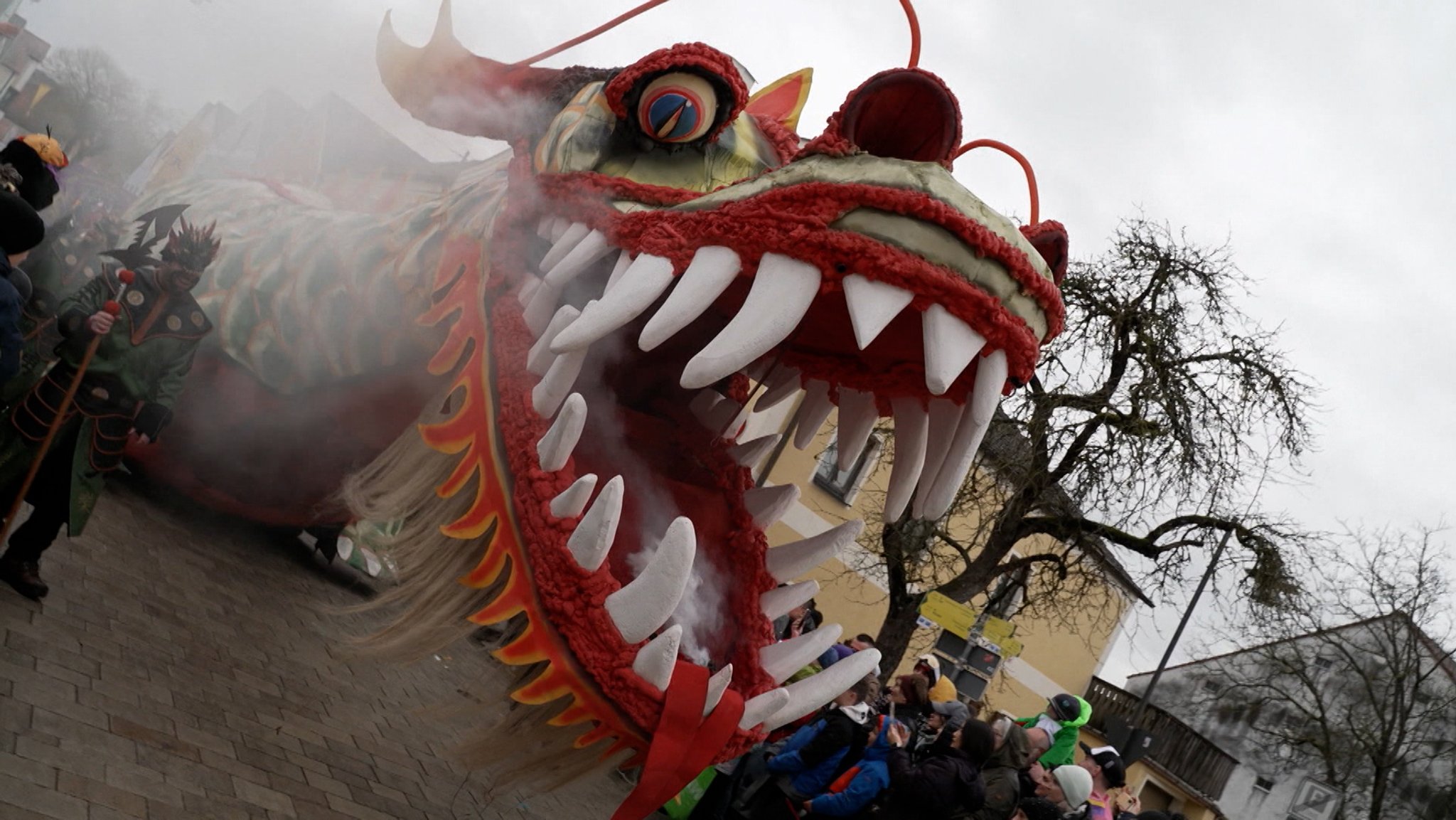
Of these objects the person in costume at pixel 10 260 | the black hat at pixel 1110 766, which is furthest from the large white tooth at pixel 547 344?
the black hat at pixel 1110 766

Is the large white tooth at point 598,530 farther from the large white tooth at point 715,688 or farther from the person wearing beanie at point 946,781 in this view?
the person wearing beanie at point 946,781

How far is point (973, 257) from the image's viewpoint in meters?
2.12

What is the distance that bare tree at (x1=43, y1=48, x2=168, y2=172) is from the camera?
23.0ft

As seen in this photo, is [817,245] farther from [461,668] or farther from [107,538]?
[461,668]

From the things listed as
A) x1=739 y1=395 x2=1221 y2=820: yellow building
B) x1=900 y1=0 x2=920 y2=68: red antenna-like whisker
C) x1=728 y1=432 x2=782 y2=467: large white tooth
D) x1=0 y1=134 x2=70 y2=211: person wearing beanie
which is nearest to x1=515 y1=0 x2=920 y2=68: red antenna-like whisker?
x1=900 y1=0 x2=920 y2=68: red antenna-like whisker

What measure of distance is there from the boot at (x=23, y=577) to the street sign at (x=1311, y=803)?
38641mm

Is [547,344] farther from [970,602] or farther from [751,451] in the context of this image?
[970,602]

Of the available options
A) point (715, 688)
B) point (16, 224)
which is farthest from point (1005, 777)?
point (16, 224)

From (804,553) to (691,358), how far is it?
24.9 inches

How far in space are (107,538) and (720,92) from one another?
3.93 m

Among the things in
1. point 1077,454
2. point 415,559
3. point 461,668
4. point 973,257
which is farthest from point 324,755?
point 1077,454

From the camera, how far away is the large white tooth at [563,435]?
7.50 ft

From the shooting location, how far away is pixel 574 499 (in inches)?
90.0

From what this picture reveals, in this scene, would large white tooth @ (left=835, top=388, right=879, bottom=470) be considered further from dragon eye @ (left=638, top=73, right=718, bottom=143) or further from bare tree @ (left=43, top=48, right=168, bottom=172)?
bare tree @ (left=43, top=48, right=168, bottom=172)
